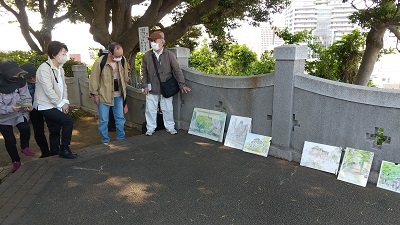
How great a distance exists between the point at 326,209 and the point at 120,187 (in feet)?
7.76

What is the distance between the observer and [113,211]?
321cm

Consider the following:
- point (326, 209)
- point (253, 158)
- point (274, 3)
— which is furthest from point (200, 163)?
point (274, 3)

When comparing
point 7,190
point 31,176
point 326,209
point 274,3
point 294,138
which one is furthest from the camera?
point 274,3

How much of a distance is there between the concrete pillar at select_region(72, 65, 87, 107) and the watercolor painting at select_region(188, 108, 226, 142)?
5.25 metres

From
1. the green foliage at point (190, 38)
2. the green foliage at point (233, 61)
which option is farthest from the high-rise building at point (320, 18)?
the green foliage at point (190, 38)

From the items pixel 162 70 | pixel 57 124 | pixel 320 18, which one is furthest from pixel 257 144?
pixel 320 18

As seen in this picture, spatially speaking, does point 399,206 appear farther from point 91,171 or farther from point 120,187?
point 91,171

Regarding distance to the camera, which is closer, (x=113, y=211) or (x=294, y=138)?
(x=113, y=211)

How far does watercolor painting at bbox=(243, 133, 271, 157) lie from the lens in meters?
4.71

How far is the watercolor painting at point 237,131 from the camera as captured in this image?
5043mm

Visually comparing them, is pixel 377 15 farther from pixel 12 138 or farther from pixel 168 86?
pixel 12 138

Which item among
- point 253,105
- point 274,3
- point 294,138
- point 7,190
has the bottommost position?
point 7,190

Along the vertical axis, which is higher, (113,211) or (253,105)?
(253,105)

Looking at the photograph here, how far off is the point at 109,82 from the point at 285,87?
3027mm
